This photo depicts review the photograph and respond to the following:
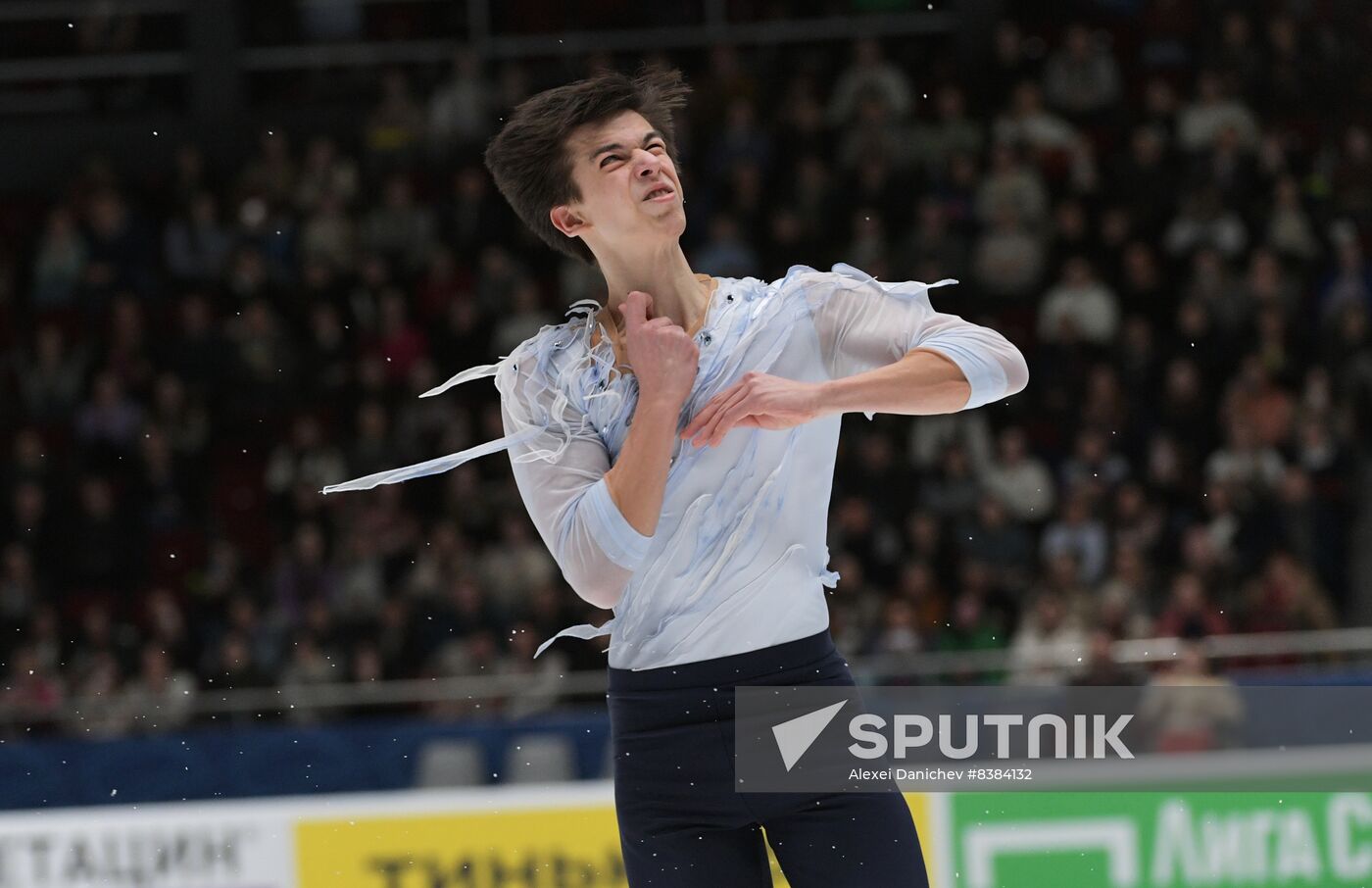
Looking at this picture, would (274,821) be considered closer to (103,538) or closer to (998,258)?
(103,538)

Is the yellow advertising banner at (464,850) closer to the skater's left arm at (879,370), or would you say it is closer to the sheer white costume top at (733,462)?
the sheer white costume top at (733,462)

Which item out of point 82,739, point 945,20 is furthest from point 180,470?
point 945,20

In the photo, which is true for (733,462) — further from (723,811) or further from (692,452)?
(723,811)

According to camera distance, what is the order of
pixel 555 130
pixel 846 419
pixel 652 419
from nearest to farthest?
pixel 652 419, pixel 555 130, pixel 846 419

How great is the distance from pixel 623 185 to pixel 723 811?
1033 mm

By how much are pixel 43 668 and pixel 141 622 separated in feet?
1.88

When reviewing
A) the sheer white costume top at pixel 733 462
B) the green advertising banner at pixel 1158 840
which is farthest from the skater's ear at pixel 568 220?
the green advertising banner at pixel 1158 840

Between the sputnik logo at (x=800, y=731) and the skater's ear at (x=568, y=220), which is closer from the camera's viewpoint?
the sputnik logo at (x=800, y=731)

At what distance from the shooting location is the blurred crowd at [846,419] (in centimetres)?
891

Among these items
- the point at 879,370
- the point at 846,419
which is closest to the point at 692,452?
the point at 879,370

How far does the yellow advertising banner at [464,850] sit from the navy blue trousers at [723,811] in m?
3.06

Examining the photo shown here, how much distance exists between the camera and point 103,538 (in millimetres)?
9969

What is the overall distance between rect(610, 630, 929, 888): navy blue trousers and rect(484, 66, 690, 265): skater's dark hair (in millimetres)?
837

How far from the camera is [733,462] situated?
2857mm
